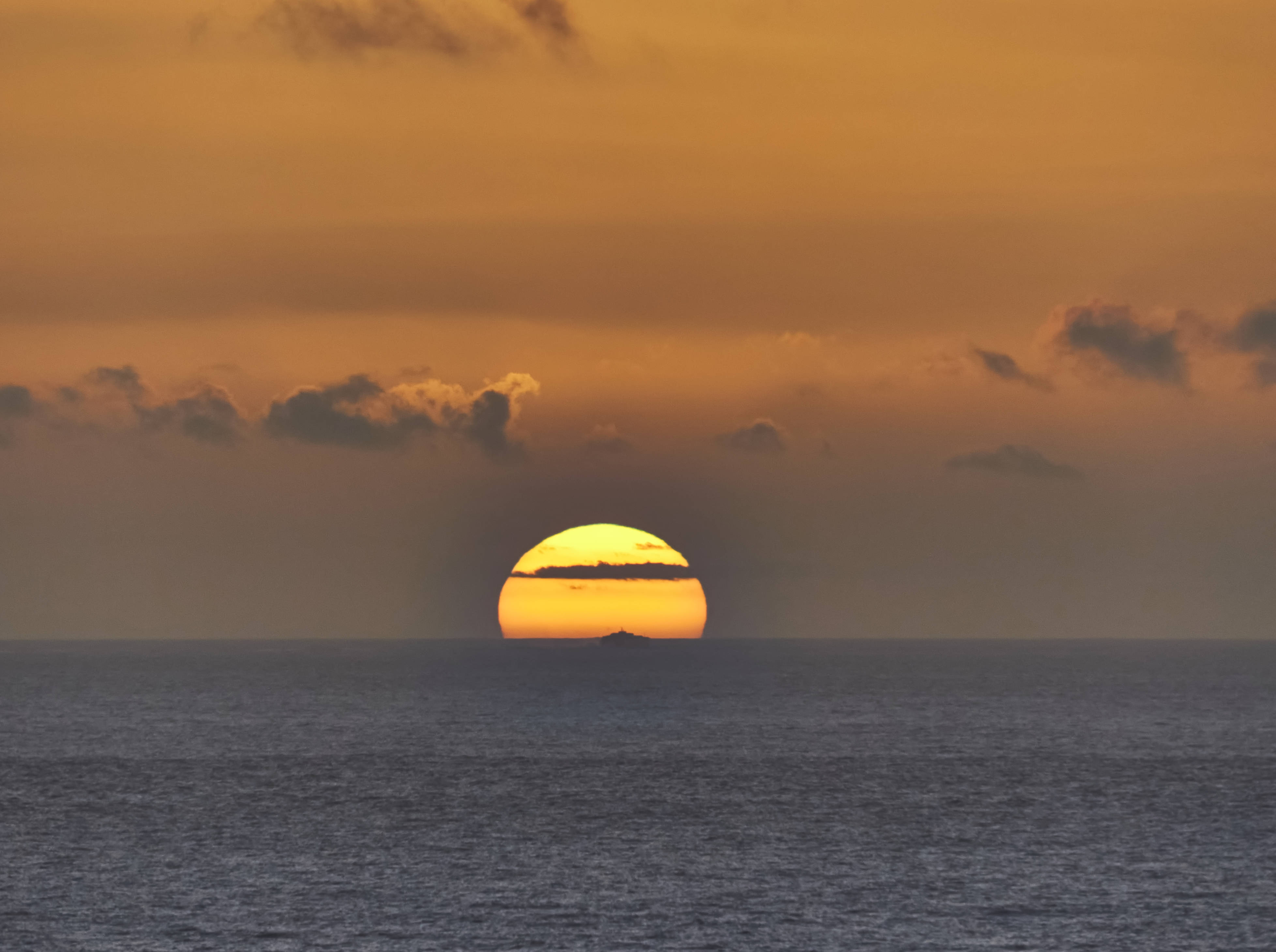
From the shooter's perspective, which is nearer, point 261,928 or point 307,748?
point 261,928

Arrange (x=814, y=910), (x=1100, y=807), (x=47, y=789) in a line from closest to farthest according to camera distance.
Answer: (x=814, y=910) → (x=1100, y=807) → (x=47, y=789)

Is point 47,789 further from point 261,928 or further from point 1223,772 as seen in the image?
point 1223,772

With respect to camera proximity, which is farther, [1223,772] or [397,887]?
[1223,772]

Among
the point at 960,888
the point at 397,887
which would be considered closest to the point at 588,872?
the point at 397,887

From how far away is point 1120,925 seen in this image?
218 feet

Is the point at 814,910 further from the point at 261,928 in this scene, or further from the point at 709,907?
the point at 261,928

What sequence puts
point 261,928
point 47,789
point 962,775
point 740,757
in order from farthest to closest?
point 740,757 < point 962,775 < point 47,789 < point 261,928

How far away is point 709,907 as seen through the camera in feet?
232

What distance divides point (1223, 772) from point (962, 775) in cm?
2181

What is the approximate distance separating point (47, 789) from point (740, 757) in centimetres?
5791

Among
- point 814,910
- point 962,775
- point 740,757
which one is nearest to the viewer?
point 814,910

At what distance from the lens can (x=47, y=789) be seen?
113875 mm

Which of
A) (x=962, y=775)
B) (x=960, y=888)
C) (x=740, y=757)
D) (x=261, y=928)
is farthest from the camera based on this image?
(x=740, y=757)

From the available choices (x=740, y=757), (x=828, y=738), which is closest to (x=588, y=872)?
(x=740, y=757)
